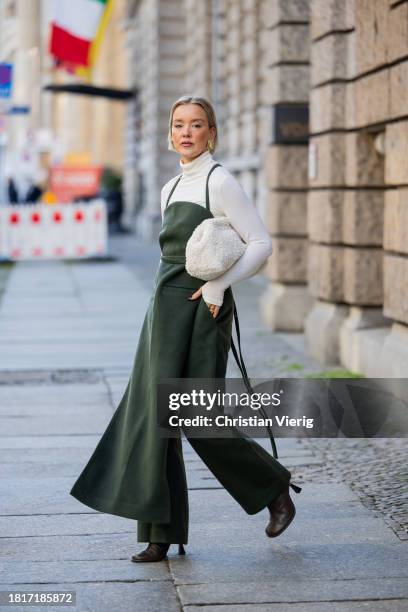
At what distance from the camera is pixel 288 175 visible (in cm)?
1323

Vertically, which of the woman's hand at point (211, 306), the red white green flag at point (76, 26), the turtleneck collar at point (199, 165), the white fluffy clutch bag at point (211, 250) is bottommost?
the woman's hand at point (211, 306)

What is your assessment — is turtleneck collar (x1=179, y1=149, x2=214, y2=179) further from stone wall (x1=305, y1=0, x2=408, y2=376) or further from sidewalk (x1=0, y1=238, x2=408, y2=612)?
stone wall (x1=305, y1=0, x2=408, y2=376)

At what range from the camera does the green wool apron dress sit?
16.3 ft

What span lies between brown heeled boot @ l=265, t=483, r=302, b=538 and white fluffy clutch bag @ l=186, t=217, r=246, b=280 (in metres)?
0.94

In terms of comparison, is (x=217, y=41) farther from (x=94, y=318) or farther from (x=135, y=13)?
(x=135, y=13)

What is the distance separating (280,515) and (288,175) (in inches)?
326

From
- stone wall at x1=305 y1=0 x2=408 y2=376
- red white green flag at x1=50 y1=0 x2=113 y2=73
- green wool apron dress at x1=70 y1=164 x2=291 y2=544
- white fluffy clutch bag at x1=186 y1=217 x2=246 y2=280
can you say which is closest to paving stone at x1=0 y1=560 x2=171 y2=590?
green wool apron dress at x1=70 y1=164 x2=291 y2=544

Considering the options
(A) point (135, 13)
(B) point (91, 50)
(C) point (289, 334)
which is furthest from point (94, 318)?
(A) point (135, 13)

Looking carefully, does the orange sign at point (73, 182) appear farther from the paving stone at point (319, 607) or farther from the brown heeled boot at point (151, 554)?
the paving stone at point (319, 607)

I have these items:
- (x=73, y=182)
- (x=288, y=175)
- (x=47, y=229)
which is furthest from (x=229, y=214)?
(x=73, y=182)

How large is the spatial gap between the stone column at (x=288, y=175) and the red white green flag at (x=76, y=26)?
1394 cm

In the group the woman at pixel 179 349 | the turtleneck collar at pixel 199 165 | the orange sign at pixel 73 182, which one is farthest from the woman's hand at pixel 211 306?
the orange sign at pixel 73 182

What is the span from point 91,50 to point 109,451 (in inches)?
945

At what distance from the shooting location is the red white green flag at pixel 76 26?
88.0 feet
